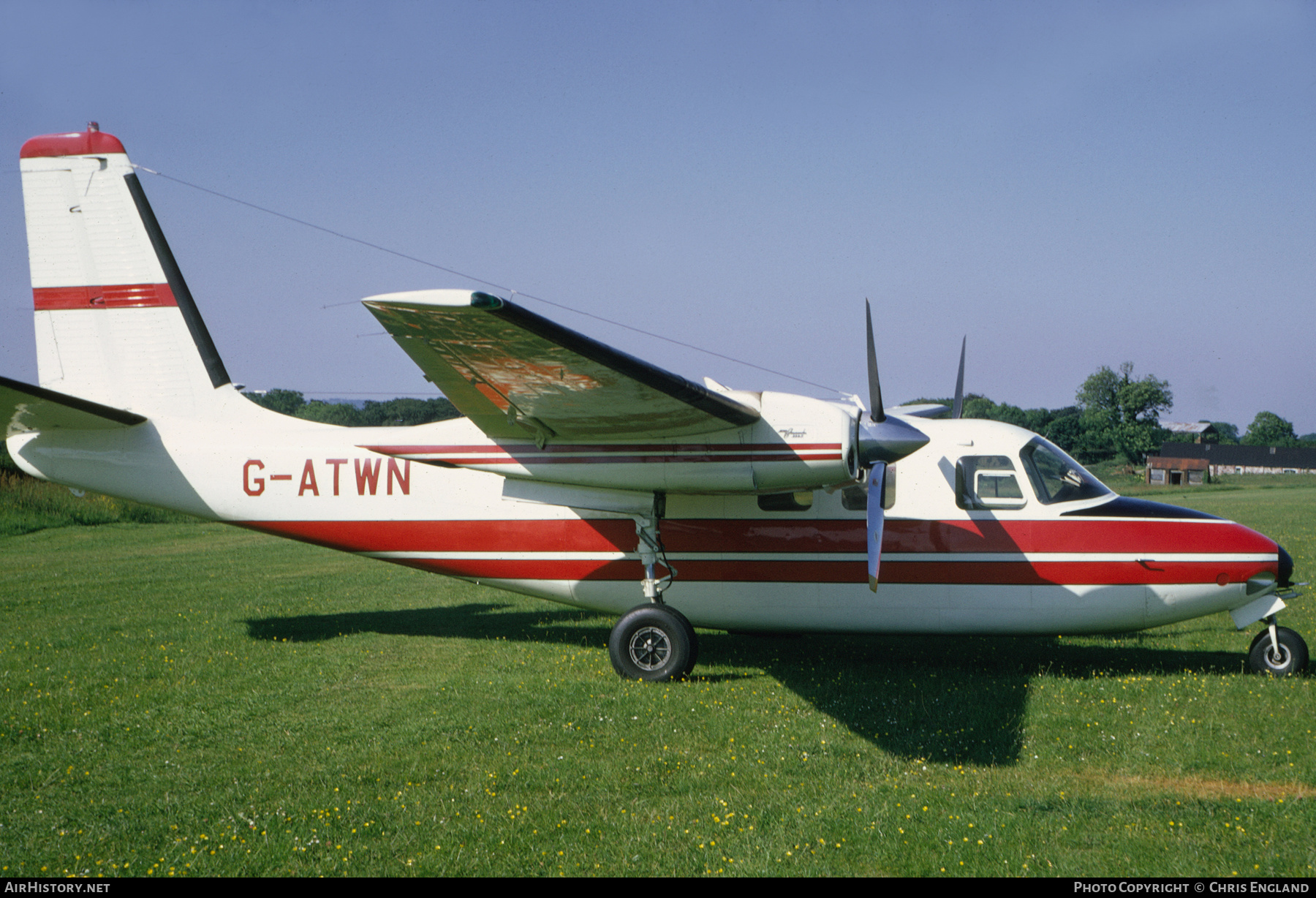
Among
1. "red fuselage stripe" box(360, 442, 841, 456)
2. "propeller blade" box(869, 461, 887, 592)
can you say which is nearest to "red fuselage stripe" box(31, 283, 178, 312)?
"red fuselage stripe" box(360, 442, 841, 456)

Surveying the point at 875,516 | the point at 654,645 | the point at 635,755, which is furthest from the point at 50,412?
the point at 875,516

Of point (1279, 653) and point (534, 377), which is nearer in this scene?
point (534, 377)

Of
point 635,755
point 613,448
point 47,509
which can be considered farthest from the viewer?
point 47,509

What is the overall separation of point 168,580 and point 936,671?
13362 millimetres

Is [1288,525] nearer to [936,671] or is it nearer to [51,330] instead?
[936,671]

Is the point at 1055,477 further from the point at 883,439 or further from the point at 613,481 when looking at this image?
the point at 613,481

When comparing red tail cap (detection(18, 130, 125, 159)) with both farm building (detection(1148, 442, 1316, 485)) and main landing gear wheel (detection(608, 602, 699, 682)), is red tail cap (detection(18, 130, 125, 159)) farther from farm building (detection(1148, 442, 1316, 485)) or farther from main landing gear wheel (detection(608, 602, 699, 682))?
farm building (detection(1148, 442, 1316, 485))

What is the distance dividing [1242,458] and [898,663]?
341 feet

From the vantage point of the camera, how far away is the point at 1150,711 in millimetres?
7277

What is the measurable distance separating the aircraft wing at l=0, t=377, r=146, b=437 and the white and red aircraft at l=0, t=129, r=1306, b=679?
0.04 m

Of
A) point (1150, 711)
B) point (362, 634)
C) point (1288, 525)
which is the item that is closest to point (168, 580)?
point (362, 634)

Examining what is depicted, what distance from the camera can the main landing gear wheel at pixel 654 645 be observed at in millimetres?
8492

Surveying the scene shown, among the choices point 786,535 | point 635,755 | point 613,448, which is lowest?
point 635,755

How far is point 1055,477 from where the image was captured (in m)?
8.88
